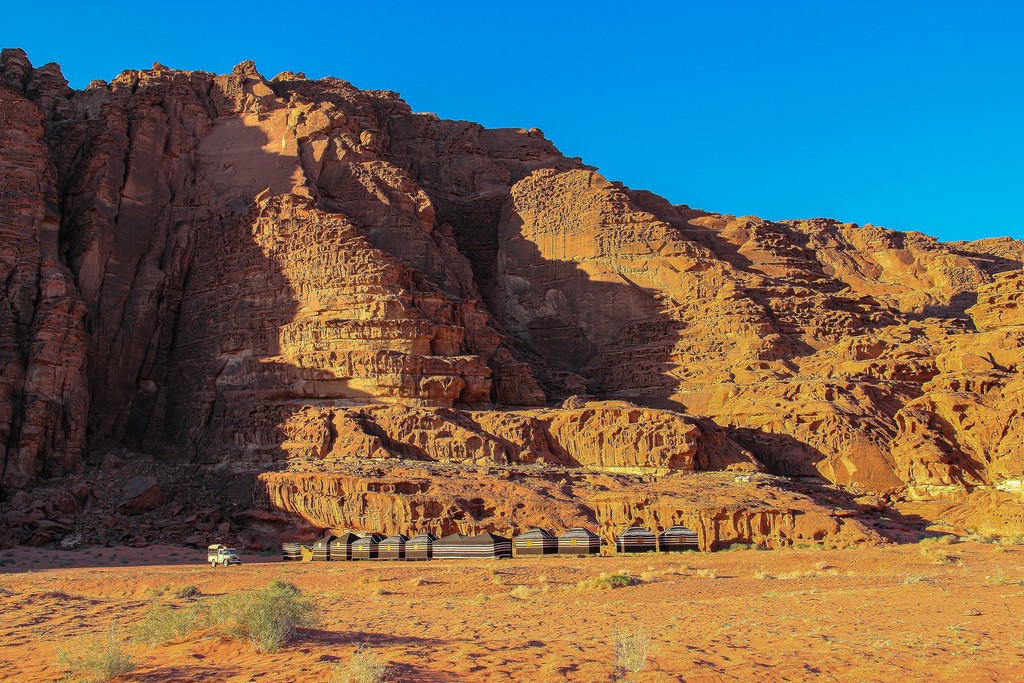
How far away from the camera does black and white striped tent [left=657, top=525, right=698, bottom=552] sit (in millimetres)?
35938

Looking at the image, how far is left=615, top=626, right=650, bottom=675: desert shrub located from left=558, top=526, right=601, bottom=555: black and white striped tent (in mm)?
21362

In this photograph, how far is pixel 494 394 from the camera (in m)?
52.5

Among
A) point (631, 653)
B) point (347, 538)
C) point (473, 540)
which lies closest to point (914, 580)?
point (631, 653)

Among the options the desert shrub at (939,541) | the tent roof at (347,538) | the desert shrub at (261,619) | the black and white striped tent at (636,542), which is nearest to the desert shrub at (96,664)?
the desert shrub at (261,619)

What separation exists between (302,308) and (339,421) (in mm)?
8522

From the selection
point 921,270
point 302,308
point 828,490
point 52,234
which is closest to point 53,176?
point 52,234

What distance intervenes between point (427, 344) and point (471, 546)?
1611 centimetres

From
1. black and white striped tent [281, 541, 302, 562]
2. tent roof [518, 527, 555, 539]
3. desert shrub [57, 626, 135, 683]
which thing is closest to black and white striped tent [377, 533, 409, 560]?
black and white striped tent [281, 541, 302, 562]

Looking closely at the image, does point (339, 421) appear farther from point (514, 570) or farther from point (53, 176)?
point (53, 176)

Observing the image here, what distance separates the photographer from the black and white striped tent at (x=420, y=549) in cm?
3456

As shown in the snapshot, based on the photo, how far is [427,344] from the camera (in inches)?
1917

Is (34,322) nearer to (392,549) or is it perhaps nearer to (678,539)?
(392,549)

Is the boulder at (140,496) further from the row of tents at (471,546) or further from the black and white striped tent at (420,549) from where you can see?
the black and white striped tent at (420,549)

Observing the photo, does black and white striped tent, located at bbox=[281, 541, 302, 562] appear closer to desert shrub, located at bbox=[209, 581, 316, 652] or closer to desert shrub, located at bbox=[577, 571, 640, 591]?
desert shrub, located at bbox=[577, 571, 640, 591]
